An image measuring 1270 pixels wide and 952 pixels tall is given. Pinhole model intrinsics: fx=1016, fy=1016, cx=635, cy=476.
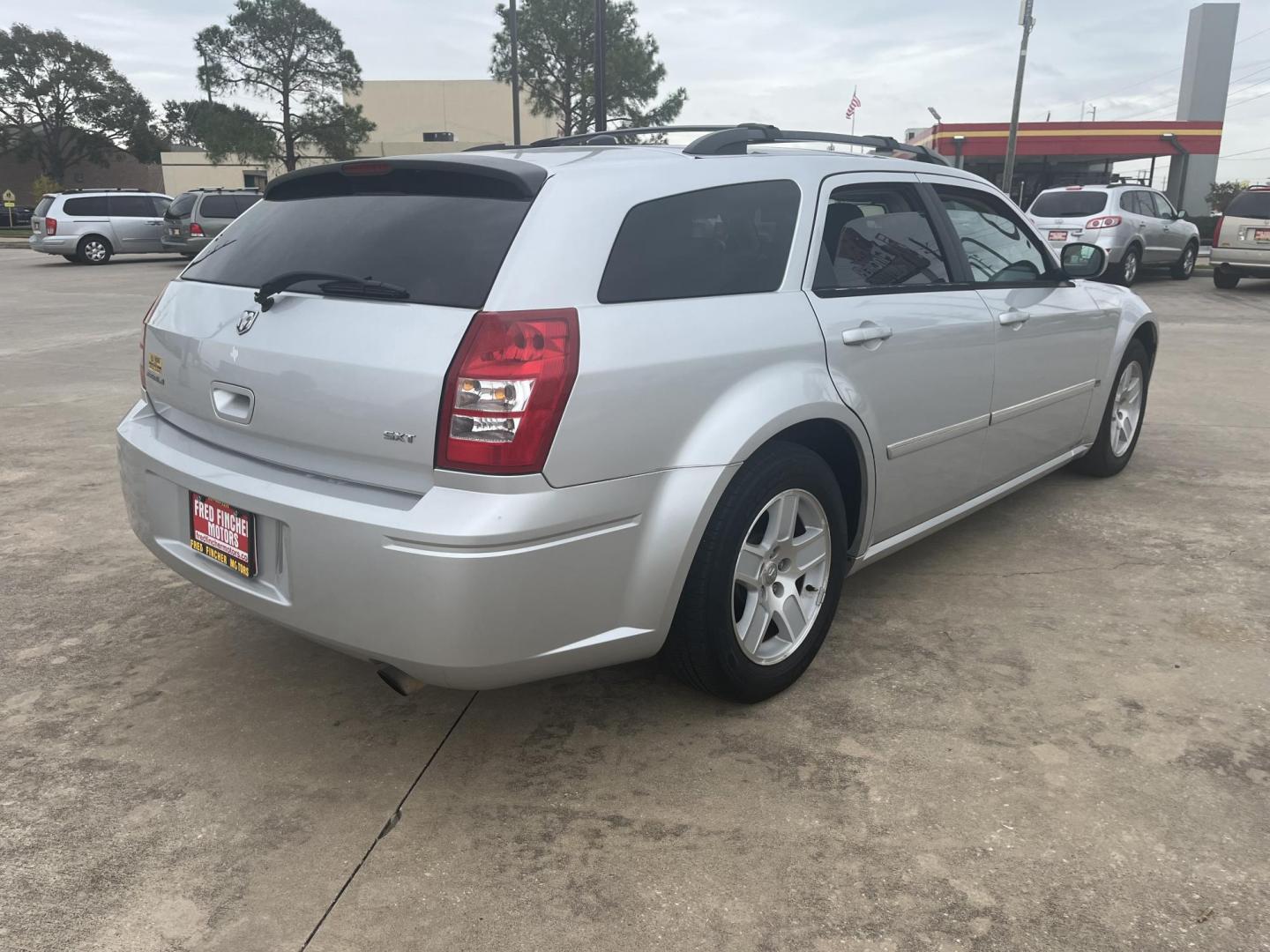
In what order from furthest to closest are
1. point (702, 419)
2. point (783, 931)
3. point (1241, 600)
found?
1. point (1241, 600)
2. point (702, 419)
3. point (783, 931)

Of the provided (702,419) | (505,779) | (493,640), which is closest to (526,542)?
(493,640)

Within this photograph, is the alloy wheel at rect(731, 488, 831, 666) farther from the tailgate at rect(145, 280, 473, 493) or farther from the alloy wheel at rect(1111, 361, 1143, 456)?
the alloy wheel at rect(1111, 361, 1143, 456)

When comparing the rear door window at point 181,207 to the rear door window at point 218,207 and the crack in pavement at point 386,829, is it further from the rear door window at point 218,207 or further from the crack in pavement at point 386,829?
the crack in pavement at point 386,829

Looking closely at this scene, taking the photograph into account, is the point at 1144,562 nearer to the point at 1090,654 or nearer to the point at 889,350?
the point at 1090,654

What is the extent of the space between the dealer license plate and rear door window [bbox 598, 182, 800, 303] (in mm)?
1085

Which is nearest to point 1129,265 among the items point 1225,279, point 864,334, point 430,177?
point 1225,279

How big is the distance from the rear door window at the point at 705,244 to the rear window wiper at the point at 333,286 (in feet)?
1.69

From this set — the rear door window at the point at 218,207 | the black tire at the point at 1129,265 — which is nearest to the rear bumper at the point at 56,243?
the rear door window at the point at 218,207

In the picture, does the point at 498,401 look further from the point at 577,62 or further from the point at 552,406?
the point at 577,62

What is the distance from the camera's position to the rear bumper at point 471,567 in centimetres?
226

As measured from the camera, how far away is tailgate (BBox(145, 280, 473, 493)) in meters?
2.32

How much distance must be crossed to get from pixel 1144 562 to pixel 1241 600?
1.46 feet

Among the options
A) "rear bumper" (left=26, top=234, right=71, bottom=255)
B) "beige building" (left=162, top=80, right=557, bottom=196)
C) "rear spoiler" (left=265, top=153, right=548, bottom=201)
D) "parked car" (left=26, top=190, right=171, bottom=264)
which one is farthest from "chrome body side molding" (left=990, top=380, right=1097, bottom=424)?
"beige building" (left=162, top=80, right=557, bottom=196)

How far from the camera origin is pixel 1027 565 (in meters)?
4.18
